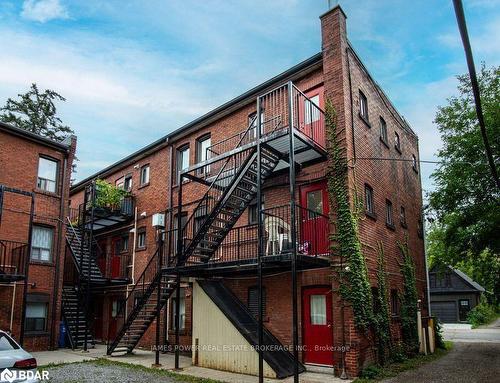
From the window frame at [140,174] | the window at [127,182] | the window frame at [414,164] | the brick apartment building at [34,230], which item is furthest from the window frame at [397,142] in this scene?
the brick apartment building at [34,230]

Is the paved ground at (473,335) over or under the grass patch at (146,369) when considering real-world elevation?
under

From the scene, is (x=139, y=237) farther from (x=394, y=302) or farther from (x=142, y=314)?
(x=394, y=302)

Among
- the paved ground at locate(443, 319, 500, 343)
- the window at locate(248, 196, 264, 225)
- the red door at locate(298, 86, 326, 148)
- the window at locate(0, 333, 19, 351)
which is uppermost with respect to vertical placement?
the red door at locate(298, 86, 326, 148)

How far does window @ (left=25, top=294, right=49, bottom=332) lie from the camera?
15773 millimetres

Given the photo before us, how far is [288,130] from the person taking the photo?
1012cm

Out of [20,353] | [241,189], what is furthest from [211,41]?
[20,353]

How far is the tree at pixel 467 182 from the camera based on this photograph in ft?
52.4

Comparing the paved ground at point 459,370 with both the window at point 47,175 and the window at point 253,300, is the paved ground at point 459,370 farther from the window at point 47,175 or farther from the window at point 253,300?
the window at point 47,175

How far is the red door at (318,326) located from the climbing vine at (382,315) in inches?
52.5

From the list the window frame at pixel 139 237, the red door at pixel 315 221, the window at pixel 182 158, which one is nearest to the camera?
the red door at pixel 315 221

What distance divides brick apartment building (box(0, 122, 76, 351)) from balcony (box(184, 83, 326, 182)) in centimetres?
736

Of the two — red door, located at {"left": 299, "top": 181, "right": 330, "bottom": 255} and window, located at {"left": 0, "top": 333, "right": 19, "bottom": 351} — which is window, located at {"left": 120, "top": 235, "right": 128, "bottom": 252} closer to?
red door, located at {"left": 299, "top": 181, "right": 330, "bottom": 255}

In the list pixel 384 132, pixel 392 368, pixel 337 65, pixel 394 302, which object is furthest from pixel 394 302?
pixel 337 65

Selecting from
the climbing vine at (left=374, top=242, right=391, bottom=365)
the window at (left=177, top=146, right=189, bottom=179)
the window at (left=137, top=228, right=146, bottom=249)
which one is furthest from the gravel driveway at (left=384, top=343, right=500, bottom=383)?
the window at (left=137, top=228, right=146, bottom=249)
